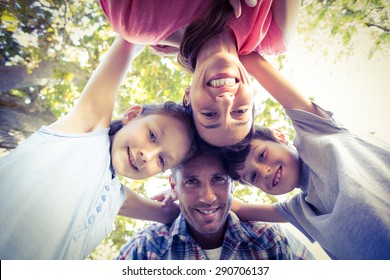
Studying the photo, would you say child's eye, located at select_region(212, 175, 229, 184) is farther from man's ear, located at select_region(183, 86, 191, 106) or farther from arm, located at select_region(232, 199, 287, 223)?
man's ear, located at select_region(183, 86, 191, 106)

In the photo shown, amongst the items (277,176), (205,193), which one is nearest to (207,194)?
(205,193)

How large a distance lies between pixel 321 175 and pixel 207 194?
1.24ft

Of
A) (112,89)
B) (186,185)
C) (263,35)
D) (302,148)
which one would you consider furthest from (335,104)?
(112,89)

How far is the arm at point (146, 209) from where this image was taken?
3.34 feet

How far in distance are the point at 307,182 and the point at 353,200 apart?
181mm

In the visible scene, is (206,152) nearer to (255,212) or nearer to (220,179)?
(220,179)

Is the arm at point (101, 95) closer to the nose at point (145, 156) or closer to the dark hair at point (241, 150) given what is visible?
the nose at point (145, 156)

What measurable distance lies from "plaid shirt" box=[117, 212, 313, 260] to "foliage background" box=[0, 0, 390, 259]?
11cm

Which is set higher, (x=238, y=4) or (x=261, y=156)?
(x=238, y=4)

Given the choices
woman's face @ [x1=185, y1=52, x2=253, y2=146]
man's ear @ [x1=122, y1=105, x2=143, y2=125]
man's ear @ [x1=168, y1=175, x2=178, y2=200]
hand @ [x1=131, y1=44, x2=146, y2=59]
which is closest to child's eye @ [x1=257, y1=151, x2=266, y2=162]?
woman's face @ [x1=185, y1=52, x2=253, y2=146]

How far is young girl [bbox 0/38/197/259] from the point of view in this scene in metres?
0.79

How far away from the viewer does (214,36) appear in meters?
0.86

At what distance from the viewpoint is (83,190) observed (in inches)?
33.1

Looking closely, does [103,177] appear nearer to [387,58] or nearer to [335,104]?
[335,104]
